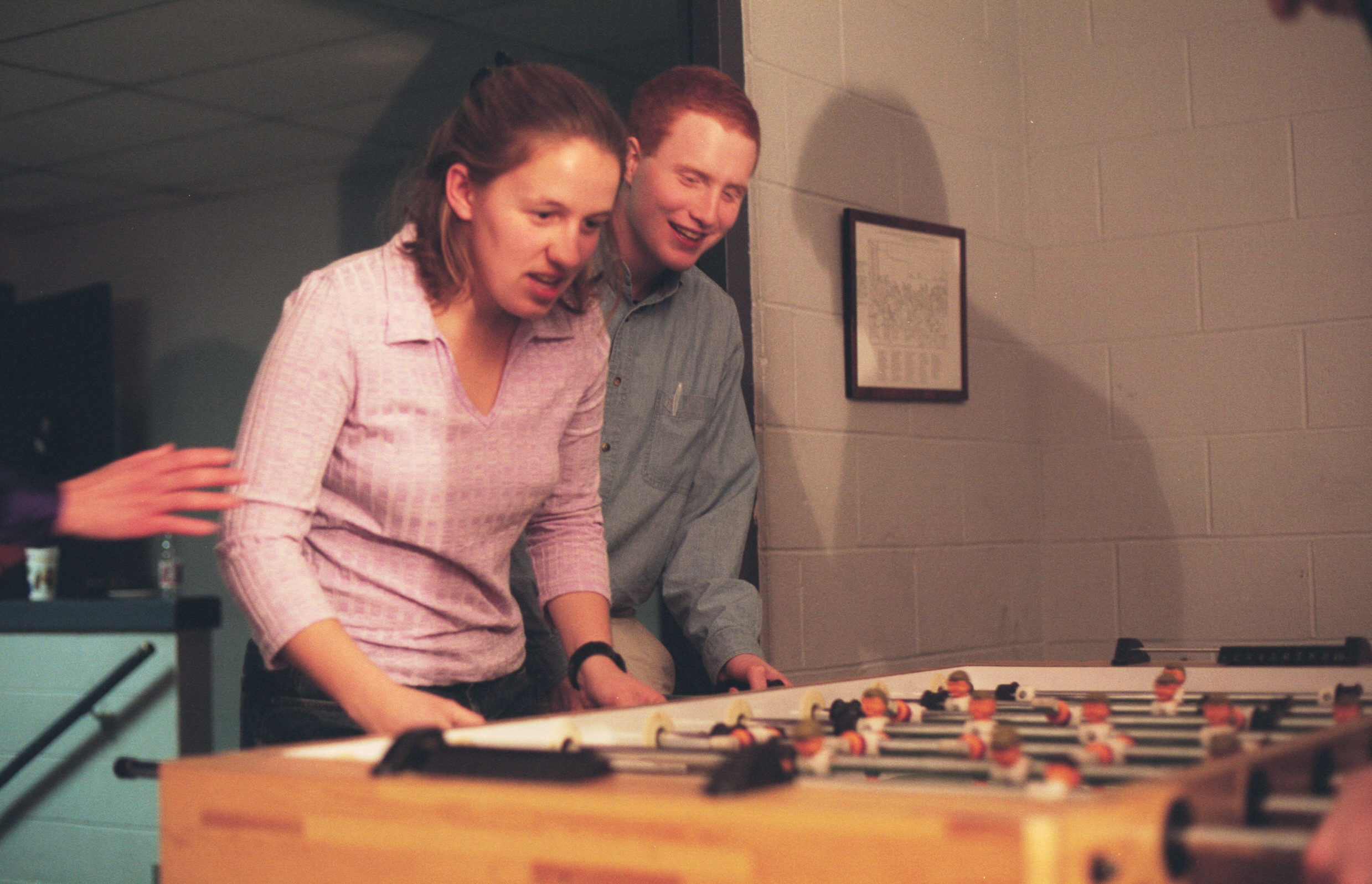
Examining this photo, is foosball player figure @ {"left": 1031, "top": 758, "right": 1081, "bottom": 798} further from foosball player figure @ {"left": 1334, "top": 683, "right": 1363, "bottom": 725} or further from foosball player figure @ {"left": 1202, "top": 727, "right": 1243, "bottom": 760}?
foosball player figure @ {"left": 1334, "top": 683, "right": 1363, "bottom": 725}

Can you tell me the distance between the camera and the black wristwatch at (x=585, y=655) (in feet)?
5.83

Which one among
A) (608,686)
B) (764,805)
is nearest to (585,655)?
(608,686)

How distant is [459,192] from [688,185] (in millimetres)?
621

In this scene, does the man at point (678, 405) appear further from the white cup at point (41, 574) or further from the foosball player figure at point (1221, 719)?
the white cup at point (41, 574)

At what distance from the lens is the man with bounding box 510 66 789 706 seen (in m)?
2.22

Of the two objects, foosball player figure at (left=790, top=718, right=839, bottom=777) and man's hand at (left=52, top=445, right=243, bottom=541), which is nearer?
foosball player figure at (left=790, top=718, right=839, bottom=777)

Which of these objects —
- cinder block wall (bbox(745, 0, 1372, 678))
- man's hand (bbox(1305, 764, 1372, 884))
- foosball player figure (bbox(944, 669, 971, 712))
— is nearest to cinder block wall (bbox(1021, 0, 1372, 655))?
cinder block wall (bbox(745, 0, 1372, 678))

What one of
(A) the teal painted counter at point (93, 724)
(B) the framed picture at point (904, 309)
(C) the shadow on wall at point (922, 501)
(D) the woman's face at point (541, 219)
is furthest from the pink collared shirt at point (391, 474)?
(A) the teal painted counter at point (93, 724)

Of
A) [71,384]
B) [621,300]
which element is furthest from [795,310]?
[71,384]

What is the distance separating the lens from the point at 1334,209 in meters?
3.56

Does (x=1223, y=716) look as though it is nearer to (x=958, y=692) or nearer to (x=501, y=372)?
(x=958, y=692)

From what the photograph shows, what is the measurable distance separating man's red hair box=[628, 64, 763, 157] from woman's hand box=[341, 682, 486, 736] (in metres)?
1.16

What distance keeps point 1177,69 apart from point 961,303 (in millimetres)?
882

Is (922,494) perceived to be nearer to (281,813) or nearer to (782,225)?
(782,225)
